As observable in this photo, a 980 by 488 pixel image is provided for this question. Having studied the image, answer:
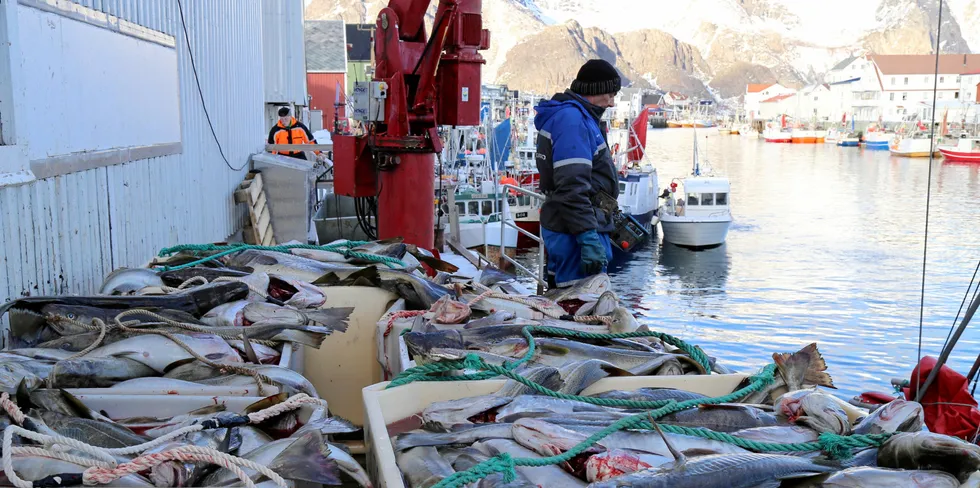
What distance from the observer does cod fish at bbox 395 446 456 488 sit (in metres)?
2.10

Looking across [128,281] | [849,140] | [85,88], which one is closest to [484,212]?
[85,88]

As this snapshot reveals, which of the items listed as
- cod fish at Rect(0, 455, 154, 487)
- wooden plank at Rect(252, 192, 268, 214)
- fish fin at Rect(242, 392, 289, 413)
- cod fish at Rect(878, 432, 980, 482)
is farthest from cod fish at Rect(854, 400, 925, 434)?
wooden plank at Rect(252, 192, 268, 214)

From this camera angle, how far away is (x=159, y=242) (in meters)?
5.94

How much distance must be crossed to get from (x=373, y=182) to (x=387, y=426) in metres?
5.87

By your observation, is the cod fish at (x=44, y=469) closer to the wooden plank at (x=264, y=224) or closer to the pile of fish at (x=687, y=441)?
the pile of fish at (x=687, y=441)

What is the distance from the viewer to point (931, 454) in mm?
2029

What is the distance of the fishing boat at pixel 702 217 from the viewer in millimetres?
32250

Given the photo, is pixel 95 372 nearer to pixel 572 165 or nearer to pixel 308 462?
pixel 308 462

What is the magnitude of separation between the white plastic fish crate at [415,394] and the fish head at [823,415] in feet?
1.29

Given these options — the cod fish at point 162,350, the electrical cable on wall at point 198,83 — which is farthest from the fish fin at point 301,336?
the electrical cable on wall at point 198,83

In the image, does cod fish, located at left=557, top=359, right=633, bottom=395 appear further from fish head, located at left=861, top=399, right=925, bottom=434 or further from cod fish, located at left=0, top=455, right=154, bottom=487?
cod fish, located at left=0, top=455, right=154, bottom=487

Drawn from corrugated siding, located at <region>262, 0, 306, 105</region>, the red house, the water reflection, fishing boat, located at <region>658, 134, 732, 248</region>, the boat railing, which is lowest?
the water reflection

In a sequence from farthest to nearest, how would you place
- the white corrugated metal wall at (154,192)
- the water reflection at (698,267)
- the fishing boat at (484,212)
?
the water reflection at (698,267) → the fishing boat at (484,212) → the white corrugated metal wall at (154,192)

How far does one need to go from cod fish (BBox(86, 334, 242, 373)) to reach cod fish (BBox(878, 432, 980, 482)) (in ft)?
7.33
